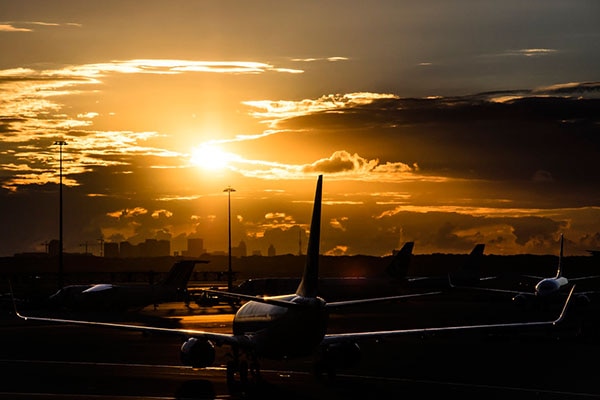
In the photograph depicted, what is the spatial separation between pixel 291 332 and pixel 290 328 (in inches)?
6.7

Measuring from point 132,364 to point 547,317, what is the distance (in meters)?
53.1

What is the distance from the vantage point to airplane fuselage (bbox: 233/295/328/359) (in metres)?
37.3

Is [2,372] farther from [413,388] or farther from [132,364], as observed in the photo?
[413,388]

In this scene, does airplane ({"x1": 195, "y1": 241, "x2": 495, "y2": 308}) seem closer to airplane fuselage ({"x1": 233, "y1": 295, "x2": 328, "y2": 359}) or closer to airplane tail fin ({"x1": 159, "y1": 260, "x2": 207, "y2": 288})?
airplane tail fin ({"x1": 159, "y1": 260, "x2": 207, "y2": 288})

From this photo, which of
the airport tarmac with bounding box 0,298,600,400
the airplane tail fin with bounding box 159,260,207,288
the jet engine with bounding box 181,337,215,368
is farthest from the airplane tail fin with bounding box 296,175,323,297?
the airplane tail fin with bounding box 159,260,207,288

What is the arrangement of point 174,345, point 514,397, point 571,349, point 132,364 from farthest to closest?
1. point 174,345
2. point 571,349
3. point 132,364
4. point 514,397

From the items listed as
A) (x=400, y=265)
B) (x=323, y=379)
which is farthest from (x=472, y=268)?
(x=323, y=379)

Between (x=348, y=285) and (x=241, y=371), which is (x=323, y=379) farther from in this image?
(x=348, y=285)

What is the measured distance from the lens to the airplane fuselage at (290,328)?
3734 centimetres

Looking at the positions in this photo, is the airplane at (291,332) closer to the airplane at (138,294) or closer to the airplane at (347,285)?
the airplane at (138,294)

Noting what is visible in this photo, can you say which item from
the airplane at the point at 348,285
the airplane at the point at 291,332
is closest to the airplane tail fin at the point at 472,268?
the airplane at the point at 348,285

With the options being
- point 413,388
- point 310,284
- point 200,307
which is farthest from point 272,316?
point 200,307

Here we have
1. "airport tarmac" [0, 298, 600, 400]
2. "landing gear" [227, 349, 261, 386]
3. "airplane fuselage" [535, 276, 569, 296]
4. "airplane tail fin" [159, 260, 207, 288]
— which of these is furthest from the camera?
"airplane fuselage" [535, 276, 569, 296]

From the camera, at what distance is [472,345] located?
59.2 m
